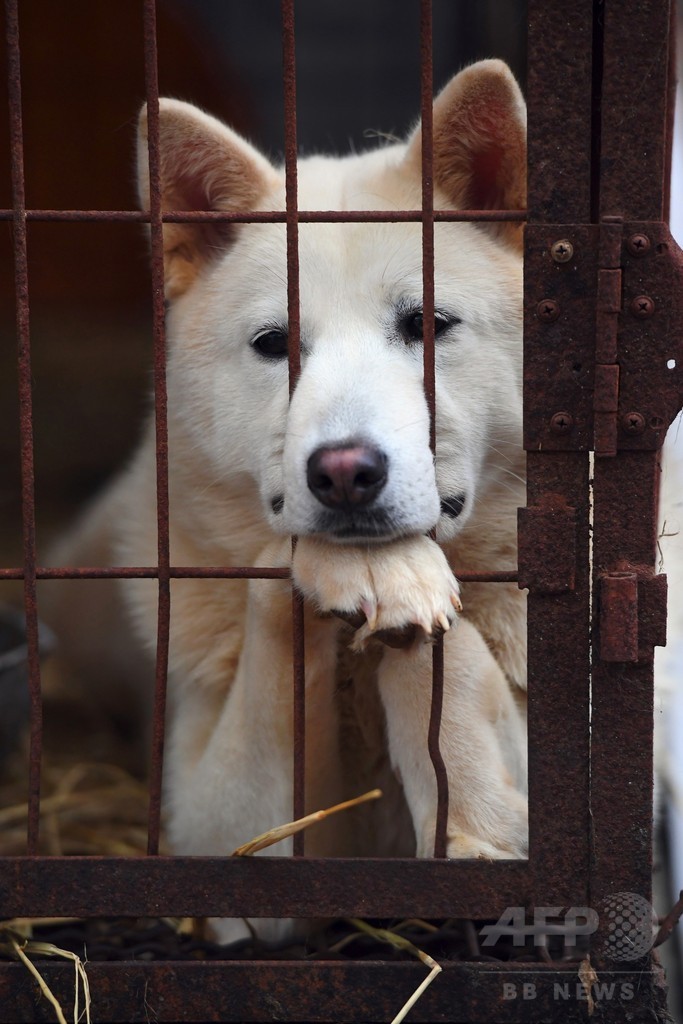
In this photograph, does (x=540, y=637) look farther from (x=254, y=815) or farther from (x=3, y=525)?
(x=3, y=525)

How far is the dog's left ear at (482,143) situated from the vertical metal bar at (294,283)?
1.27 ft

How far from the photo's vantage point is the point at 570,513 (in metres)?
1.68

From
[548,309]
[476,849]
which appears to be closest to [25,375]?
[548,309]

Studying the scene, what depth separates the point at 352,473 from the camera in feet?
5.78

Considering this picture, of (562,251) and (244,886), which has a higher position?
(562,251)

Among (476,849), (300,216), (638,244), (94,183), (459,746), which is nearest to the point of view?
(638,244)

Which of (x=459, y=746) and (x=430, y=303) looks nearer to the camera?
(x=430, y=303)

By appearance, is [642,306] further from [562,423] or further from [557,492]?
[557,492]

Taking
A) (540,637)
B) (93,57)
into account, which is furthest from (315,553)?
(93,57)

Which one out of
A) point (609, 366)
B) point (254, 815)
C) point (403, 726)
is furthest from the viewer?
point (254, 815)

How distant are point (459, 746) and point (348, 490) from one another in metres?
0.60

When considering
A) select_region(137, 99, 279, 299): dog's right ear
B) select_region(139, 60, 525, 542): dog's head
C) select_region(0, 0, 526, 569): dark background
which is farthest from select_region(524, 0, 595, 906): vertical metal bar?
select_region(0, 0, 526, 569): dark background

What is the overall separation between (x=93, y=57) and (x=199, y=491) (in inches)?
95.0

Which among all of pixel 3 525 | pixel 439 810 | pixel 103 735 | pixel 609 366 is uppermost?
pixel 609 366
